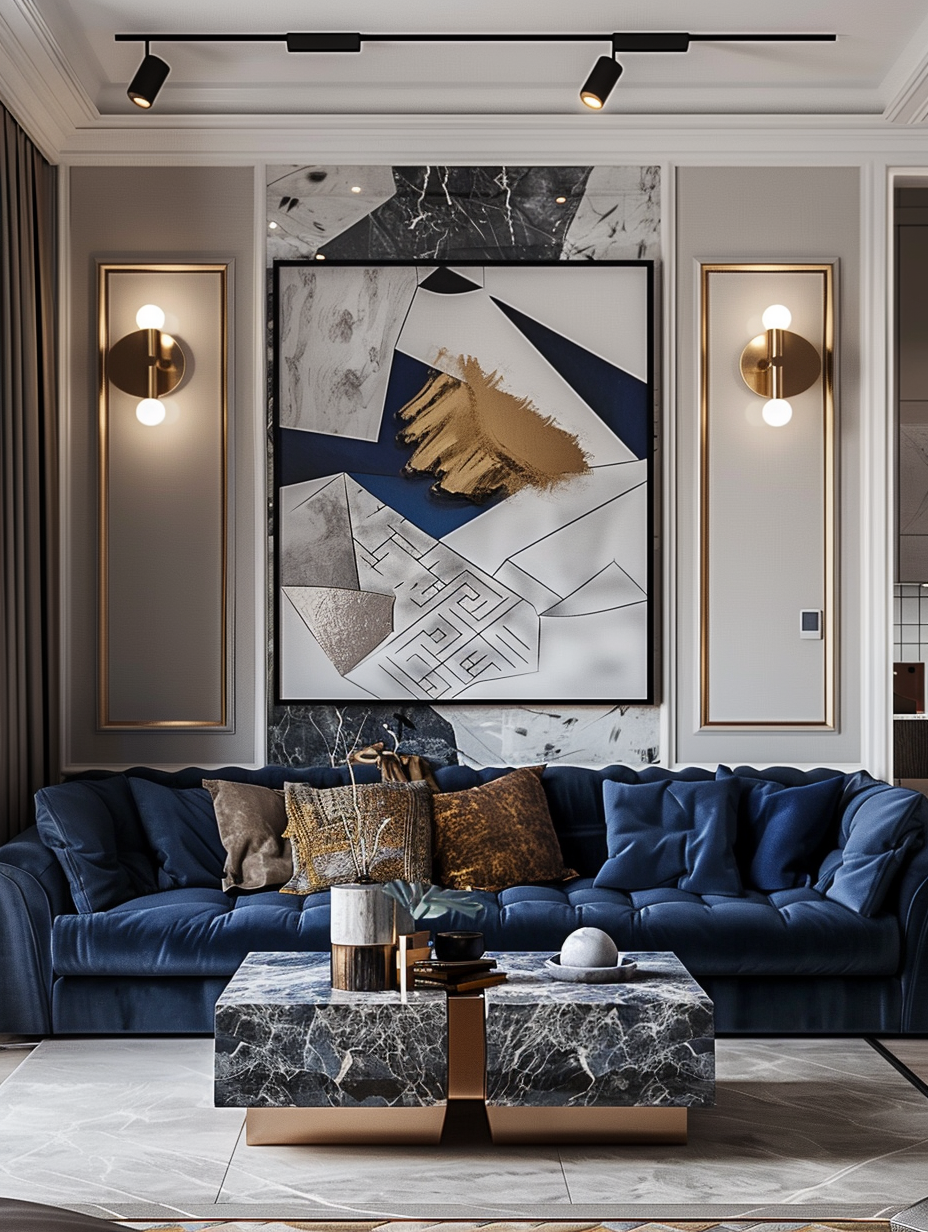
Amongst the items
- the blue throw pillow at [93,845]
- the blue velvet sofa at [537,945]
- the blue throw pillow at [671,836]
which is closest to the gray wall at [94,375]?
the blue throw pillow at [93,845]

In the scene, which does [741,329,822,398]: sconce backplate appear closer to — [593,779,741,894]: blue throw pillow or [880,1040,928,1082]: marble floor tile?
[593,779,741,894]: blue throw pillow

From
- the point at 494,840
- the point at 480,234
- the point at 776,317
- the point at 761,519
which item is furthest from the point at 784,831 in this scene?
the point at 480,234

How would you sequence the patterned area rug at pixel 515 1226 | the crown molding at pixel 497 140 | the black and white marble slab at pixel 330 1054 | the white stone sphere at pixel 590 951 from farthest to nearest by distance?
the crown molding at pixel 497 140 → the white stone sphere at pixel 590 951 → the black and white marble slab at pixel 330 1054 → the patterned area rug at pixel 515 1226

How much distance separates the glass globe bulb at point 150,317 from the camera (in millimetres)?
4312

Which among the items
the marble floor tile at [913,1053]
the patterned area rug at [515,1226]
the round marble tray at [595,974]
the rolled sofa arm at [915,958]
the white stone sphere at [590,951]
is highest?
the white stone sphere at [590,951]

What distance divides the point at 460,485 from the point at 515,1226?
258 centimetres

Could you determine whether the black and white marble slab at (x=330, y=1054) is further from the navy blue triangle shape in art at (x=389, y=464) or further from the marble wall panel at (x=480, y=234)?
the navy blue triangle shape in art at (x=389, y=464)

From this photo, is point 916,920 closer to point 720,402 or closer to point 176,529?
point 720,402

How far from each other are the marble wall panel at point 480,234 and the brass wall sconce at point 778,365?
0.52 m

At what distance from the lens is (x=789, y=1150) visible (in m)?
2.68

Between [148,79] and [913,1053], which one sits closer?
[913,1053]

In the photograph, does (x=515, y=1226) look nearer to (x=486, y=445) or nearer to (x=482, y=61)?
(x=486, y=445)

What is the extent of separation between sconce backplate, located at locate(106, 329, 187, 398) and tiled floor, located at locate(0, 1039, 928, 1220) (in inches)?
90.5

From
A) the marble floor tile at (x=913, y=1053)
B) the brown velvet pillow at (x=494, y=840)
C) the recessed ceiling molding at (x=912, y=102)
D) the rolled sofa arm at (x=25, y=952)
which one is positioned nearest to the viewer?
the marble floor tile at (x=913, y=1053)
